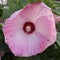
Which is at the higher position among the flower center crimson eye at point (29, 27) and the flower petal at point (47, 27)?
the flower petal at point (47, 27)

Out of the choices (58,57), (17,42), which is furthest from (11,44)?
(58,57)

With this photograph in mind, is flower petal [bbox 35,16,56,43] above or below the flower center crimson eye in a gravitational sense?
above

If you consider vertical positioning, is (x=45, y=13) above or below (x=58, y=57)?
above

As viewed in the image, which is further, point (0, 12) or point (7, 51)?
point (0, 12)

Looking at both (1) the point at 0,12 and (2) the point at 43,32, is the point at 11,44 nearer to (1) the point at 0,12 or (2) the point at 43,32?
(2) the point at 43,32
